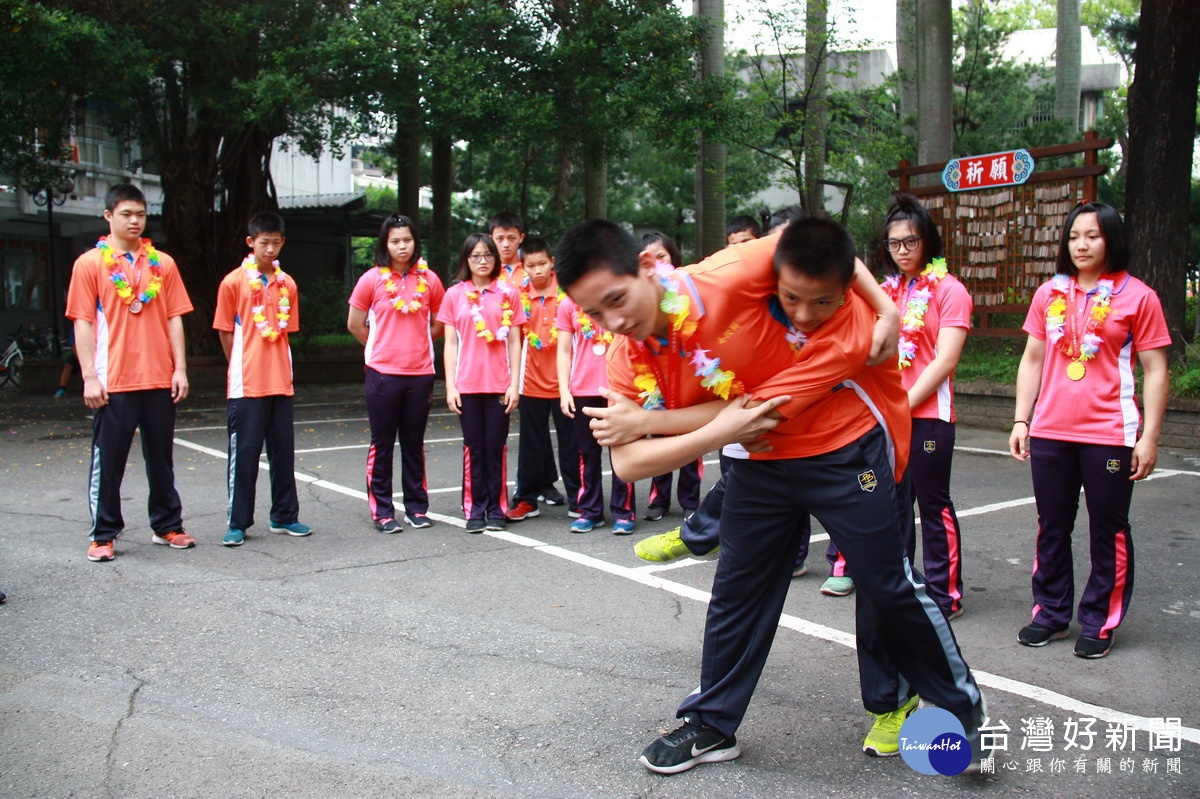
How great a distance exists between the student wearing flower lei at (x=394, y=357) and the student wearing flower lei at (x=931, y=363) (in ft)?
10.8

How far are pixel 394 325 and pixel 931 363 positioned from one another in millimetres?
3628

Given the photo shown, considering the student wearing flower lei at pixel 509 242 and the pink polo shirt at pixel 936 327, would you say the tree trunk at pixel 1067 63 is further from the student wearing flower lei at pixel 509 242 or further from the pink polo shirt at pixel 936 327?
the pink polo shirt at pixel 936 327

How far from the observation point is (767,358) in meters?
3.14

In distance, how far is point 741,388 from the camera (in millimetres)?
3154

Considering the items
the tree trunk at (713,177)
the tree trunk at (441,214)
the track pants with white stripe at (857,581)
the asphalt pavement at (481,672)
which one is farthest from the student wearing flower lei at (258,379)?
the tree trunk at (441,214)

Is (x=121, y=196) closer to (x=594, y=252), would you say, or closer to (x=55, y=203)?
(x=594, y=252)

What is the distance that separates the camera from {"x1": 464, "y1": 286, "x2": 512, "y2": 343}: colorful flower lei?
22.9 ft

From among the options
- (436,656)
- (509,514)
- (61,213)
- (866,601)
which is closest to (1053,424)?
(866,601)

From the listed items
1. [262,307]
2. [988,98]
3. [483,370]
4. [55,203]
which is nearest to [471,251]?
[483,370]

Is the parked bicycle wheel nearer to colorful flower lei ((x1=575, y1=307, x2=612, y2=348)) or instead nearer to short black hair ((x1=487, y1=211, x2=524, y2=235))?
short black hair ((x1=487, y1=211, x2=524, y2=235))

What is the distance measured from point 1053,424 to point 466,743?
2.78m

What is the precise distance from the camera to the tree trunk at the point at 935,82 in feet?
49.4

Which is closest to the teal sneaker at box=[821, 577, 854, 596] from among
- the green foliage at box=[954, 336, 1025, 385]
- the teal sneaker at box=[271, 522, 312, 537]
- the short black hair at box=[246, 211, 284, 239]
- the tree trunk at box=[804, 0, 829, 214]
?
the teal sneaker at box=[271, 522, 312, 537]

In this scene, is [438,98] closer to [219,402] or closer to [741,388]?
[219,402]
